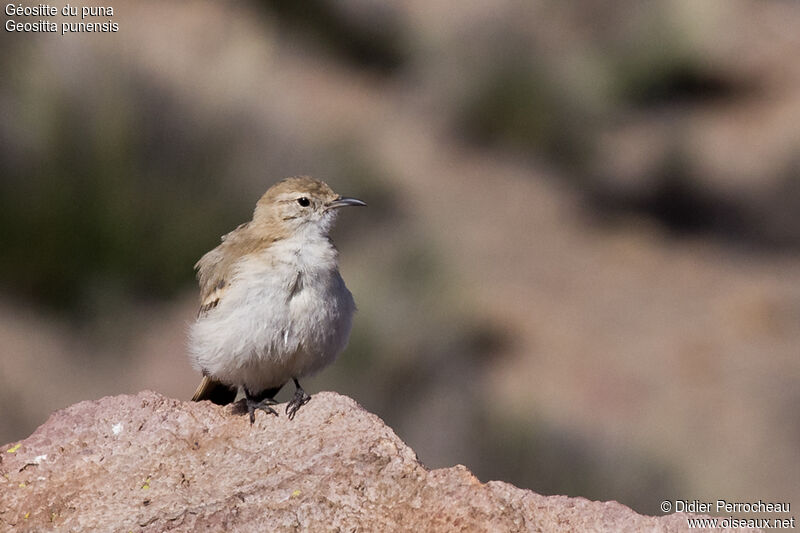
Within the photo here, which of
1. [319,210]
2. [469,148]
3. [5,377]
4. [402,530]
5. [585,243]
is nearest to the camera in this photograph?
[402,530]

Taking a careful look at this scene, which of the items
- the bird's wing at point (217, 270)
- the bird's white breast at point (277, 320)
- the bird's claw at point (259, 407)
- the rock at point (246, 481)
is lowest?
the rock at point (246, 481)

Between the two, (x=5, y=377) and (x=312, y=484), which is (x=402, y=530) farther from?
(x=5, y=377)

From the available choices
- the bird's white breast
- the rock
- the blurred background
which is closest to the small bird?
the bird's white breast

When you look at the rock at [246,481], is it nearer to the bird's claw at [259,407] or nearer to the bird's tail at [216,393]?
the bird's claw at [259,407]

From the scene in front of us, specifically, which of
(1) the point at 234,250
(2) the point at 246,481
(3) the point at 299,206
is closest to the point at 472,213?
(3) the point at 299,206

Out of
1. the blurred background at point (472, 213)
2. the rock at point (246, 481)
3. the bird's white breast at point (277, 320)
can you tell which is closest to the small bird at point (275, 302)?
the bird's white breast at point (277, 320)

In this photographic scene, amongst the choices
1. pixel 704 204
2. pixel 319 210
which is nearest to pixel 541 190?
pixel 704 204

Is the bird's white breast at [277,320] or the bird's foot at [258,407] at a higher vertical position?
the bird's white breast at [277,320]
